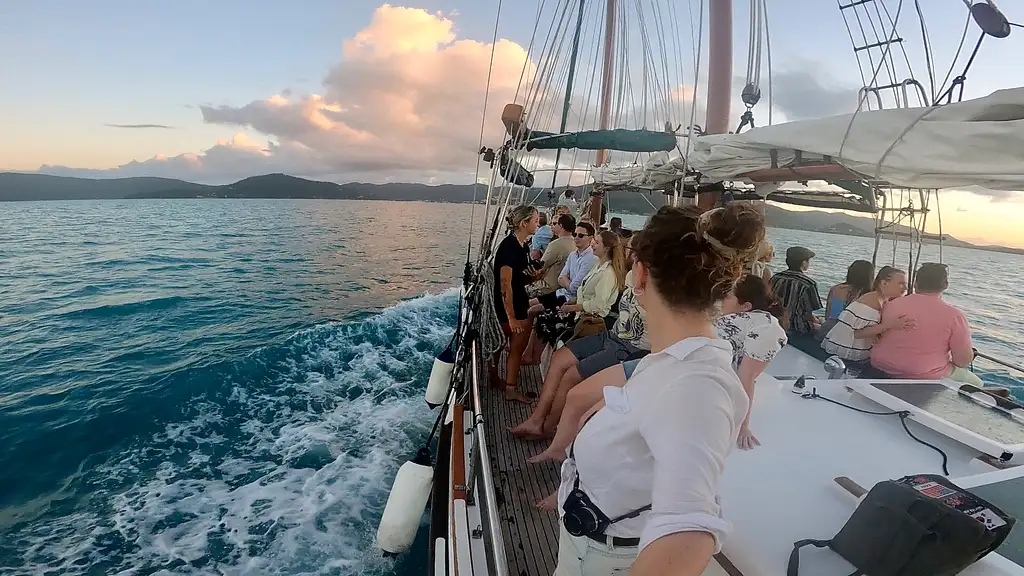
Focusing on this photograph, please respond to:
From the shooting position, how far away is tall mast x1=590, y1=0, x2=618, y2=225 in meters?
12.7

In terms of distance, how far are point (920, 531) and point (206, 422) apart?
22.8 ft

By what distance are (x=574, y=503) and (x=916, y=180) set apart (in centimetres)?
273

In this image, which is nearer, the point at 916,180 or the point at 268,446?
the point at 916,180

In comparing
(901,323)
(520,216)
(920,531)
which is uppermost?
(520,216)

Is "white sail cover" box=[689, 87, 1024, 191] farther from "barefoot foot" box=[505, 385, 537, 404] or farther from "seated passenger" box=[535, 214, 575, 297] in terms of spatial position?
"seated passenger" box=[535, 214, 575, 297]

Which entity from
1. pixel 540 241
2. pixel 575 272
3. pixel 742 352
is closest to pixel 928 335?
pixel 742 352

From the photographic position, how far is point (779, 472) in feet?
6.31

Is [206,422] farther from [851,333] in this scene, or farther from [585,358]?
[851,333]

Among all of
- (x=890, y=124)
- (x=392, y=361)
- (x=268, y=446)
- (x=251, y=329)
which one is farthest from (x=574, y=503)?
(x=251, y=329)

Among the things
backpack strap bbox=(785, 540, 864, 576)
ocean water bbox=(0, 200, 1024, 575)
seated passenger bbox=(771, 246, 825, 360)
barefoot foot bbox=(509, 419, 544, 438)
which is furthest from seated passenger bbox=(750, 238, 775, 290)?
ocean water bbox=(0, 200, 1024, 575)

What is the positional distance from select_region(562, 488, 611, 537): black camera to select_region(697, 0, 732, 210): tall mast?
625cm

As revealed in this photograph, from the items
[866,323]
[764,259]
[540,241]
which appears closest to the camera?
[866,323]

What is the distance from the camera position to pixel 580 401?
2732 mm

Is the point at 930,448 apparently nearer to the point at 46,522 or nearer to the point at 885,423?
the point at 885,423
